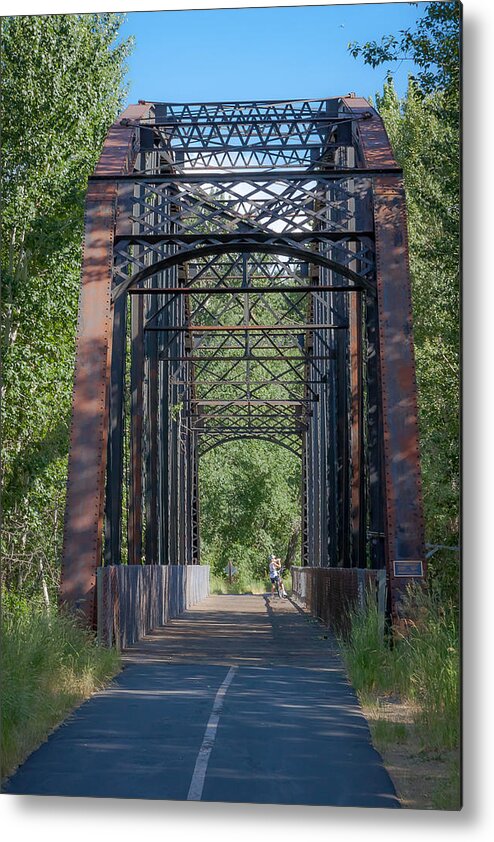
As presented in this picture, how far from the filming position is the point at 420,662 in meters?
12.3

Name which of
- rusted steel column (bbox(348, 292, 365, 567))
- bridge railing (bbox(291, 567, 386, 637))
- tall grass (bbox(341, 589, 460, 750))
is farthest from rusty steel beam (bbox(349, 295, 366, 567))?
tall grass (bbox(341, 589, 460, 750))

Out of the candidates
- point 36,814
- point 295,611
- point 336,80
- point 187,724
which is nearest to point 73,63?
point 336,80

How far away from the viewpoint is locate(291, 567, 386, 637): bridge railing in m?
16.6

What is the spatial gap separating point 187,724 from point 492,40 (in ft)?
21.5

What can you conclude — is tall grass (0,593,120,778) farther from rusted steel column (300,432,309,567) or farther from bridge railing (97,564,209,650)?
rusted steel column (300,432,309,567)

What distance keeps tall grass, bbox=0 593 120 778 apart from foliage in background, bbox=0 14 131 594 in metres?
8.49

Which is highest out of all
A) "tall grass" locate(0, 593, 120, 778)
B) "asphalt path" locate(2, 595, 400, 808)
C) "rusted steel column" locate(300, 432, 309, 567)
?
"rusted steel column" locate(300, 432, 309, 567)

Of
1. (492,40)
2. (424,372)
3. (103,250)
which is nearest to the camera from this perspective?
(492,40)

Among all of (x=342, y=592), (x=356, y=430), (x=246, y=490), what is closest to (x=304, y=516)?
(x=246, y=490)

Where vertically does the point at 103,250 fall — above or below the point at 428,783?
above

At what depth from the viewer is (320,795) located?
8.76m

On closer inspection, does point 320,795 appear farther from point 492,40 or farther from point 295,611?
point 295,611

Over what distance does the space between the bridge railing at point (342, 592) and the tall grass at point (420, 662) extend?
0.31 metres

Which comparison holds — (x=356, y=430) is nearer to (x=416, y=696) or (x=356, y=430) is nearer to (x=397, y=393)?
(x=397, y=393)
